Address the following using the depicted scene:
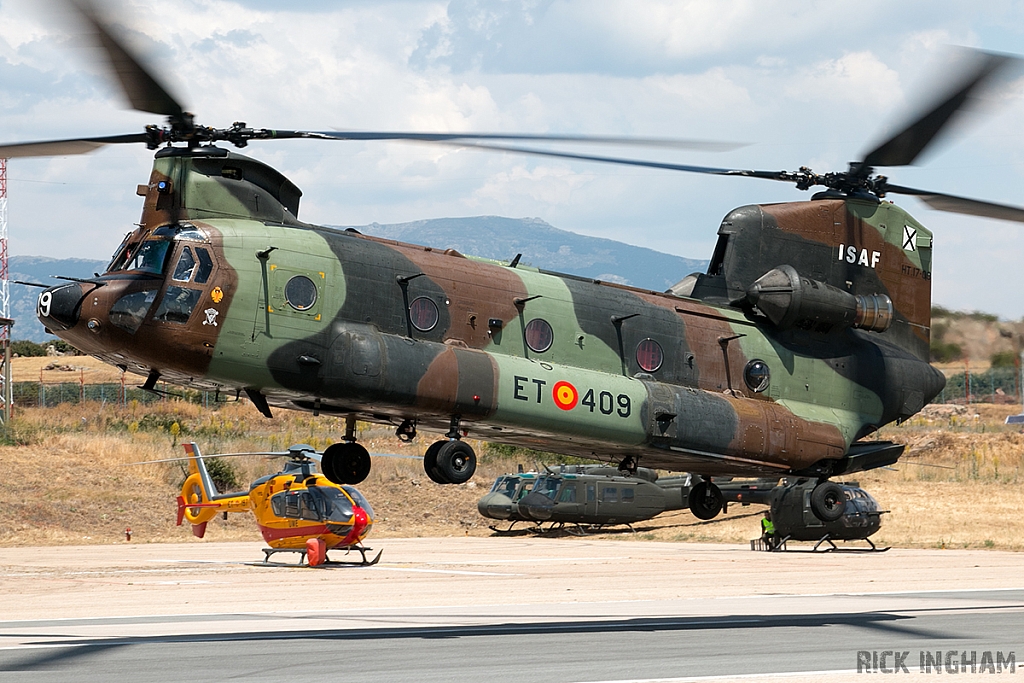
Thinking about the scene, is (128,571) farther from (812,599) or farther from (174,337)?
(174,337)

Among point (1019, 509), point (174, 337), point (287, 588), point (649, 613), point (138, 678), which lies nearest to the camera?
point (174, 337)

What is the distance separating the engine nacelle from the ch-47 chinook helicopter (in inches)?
1.4

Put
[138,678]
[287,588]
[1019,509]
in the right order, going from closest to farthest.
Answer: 1. [138,678]
2. [287,588]
3. [1019,509]

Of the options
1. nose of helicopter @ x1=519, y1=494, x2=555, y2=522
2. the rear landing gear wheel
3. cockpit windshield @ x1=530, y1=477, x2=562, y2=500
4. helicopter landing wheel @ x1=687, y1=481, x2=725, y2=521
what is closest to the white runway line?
the rear landing gear wheel

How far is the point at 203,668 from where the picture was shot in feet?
51.5

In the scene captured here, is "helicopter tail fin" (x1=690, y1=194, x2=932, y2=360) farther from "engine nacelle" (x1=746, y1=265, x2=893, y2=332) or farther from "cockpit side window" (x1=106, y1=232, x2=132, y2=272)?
"cockpit side window" (x1=106, y1=232, x2=132, y2=272)

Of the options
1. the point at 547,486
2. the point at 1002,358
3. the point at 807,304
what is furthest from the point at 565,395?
the point at 547,486

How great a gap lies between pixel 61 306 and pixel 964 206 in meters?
12.9

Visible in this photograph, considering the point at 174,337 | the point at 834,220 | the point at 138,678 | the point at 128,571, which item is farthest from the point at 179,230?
the point at 128,571

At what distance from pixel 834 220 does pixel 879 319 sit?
175 centimetres

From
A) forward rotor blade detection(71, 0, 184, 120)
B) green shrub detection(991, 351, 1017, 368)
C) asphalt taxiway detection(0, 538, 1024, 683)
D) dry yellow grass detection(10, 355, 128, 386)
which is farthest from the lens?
dry yellow grass detection(10, 355, 128, 386)

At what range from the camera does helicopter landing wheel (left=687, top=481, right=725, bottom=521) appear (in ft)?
63.5

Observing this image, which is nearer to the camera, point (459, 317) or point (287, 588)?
point (459, 317)

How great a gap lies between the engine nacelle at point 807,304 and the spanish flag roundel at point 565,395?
13.7 feet
